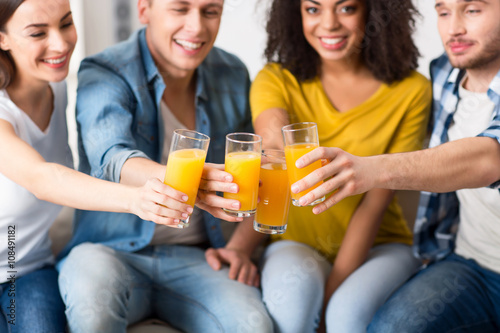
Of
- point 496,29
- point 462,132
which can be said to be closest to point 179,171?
point 462,132

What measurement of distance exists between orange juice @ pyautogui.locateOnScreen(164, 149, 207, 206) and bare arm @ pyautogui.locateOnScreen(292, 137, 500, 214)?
27 centimetres

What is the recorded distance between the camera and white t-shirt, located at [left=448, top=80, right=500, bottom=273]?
2.02 m

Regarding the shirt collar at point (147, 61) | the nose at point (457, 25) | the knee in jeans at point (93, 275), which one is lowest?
the knee in jeans at point (93, 275)

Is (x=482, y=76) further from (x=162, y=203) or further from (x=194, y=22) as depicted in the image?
(x=162, y=203)

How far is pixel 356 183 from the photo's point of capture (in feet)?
5.05

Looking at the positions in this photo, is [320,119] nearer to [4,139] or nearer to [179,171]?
[179,171]

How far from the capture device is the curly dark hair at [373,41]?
87.3 inches

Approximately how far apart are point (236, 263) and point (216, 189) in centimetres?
62

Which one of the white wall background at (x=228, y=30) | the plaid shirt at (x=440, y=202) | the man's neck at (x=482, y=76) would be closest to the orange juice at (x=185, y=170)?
the plaid shirt at (x=440, y=202)

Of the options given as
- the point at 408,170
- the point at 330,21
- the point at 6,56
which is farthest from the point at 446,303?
the point at 6,56

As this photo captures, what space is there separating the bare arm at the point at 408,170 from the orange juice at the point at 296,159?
44mm

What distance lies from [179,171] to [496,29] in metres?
1.27

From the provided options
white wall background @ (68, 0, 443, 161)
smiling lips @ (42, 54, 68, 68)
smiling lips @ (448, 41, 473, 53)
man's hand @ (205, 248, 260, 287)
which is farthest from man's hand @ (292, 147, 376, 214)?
white wall background @ (68, 0, 443, 161)

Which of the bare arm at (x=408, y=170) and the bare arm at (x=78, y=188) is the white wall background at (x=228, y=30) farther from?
the bare arm at (x=408, y=170)
